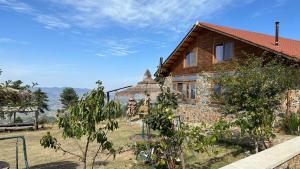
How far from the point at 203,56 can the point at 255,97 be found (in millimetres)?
12644

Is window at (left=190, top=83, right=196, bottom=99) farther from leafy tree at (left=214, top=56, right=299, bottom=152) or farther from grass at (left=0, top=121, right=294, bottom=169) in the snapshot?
leafy tree at (left=214, top=56, right=299, bottom=152)

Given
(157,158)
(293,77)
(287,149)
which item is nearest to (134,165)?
(157,158)

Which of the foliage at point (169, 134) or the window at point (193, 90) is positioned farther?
the window at point (193, 90)

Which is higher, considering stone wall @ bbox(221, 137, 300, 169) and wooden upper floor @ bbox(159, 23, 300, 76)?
wooden upper floor @ bbox(159, 23, 300, 76)

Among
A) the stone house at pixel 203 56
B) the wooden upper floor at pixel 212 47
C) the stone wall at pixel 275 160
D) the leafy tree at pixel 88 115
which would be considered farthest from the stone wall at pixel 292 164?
the stone house at pixel 203 56

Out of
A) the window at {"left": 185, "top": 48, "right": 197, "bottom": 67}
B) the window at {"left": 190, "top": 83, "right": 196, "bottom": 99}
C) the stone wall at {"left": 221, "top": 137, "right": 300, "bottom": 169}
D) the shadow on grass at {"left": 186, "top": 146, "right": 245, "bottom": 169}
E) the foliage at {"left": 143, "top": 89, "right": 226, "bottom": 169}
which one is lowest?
the shadow on grass at {"left": 186, "top": 146, "right": 245, "bottom": 169}

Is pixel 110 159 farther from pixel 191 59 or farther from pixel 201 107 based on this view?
pixel 191 59

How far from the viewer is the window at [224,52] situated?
1973cm

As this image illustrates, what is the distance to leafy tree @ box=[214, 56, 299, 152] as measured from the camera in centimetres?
951

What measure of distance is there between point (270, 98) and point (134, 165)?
490 centimetres

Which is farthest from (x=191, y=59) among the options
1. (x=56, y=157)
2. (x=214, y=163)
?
(x=214, y=163)

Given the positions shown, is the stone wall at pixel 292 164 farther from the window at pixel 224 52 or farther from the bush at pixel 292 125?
the window at pixel 224 52

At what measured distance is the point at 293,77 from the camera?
Answer: 13227 millimetres

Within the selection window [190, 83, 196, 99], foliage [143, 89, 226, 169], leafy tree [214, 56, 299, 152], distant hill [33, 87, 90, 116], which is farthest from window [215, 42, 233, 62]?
foliage [143, 89, 226, 169]
